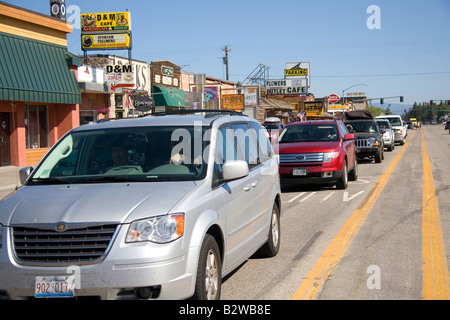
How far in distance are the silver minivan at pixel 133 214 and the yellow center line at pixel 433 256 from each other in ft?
6.46

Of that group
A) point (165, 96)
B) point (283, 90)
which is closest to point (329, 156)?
point (165, 96)

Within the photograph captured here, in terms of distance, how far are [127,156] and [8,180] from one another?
16158 mm

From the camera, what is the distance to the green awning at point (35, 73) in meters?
22.6

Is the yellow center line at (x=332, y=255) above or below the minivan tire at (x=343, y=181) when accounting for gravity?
below

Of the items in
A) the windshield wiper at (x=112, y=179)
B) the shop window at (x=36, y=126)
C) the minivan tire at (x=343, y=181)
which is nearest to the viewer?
the windshield wiper at (x=112, y=179)

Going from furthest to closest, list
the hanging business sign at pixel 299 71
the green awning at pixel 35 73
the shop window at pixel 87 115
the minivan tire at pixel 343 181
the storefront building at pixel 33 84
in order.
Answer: the hanging business sign at pixel 299 71, the shop window at pixel 87 115, the storefront building at pixel 33 84, the green awning at pixel 35 73, the minivan tire at pixel 343 181

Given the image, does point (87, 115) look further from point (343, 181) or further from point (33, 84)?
point (343, 181)

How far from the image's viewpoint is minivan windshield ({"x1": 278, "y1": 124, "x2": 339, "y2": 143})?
15180mm

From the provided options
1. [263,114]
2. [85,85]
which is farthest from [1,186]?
[263,114]

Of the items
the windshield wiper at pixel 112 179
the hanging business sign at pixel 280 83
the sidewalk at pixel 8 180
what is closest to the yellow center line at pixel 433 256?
the windshield wiper at pixel 112 179

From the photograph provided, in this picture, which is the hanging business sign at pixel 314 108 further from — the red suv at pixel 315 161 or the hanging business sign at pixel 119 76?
the red suv at pixel 315 161

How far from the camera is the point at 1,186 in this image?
1852 cm

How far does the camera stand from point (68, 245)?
4.24 metres
